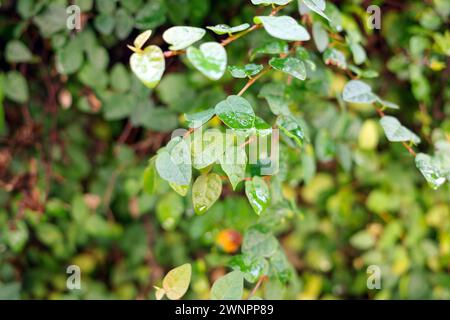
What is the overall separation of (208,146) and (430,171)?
396 mm

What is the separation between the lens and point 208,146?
28.2 inches

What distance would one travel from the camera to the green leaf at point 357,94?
2.83ft

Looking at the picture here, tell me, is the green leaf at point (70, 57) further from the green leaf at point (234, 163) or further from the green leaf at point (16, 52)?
the green leaf at point (234, 163)

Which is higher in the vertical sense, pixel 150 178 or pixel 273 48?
pixel 273 48

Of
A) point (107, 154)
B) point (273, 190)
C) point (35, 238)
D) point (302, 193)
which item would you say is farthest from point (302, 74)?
point (35, 238)

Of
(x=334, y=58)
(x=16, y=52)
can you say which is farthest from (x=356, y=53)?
(x=16, y=52)

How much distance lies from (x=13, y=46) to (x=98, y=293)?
0.70 metres

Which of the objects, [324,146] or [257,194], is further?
[324,146]

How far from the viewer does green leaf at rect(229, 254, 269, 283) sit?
832mm

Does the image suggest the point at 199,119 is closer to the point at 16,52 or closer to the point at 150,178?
the point at 150,178

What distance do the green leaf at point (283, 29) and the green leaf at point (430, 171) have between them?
33 cm

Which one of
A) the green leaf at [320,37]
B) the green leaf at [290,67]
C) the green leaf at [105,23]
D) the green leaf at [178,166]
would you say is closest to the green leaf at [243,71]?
the green leaf at [290,67]

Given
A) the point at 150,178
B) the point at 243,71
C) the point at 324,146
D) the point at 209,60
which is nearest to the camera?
the point at 209,60

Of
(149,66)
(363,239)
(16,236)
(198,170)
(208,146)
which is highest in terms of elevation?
(149,66)
